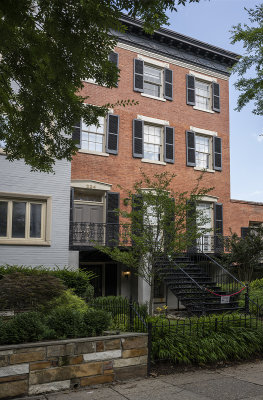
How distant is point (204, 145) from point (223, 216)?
374 centimetres

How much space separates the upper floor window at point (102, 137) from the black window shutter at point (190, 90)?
4451 mm

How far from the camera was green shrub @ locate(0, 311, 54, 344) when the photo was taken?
609 centimetres

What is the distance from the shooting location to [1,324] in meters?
6.27

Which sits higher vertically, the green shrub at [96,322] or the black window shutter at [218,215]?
the black window shutter at [218,215]

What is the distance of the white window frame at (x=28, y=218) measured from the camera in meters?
13.6

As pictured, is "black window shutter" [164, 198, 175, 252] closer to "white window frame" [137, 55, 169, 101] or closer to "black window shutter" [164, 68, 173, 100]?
"white window frame" [137, 55, 169, 101]

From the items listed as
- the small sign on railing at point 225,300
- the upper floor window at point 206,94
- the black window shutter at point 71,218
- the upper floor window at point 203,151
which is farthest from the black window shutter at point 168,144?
the small sign on railing at point 225,300

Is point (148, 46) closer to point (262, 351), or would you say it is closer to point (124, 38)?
point (124, 38)

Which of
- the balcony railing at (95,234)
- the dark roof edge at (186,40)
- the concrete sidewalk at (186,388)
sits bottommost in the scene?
the concrete sidewalk at (186,388)

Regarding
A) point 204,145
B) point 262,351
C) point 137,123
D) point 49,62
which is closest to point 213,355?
point 262,351

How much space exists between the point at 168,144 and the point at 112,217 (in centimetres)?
481

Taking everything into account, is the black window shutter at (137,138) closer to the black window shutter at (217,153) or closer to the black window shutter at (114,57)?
the black window shutter at (114,57)

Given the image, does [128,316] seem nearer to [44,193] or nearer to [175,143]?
[44,193]

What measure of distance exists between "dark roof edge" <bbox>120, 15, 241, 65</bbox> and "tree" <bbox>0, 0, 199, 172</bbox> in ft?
36.2
